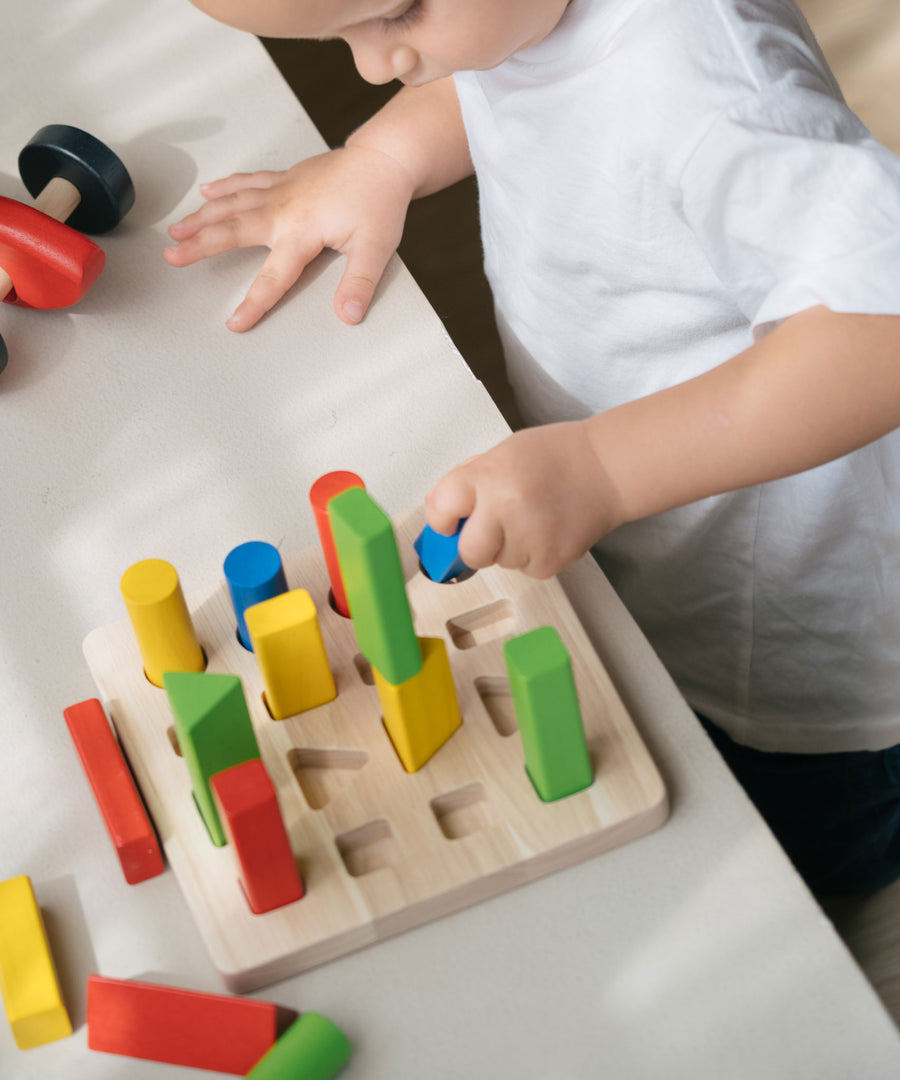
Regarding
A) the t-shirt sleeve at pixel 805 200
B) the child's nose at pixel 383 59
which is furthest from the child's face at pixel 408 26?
the t-shirt sleeve at pixel 805 200

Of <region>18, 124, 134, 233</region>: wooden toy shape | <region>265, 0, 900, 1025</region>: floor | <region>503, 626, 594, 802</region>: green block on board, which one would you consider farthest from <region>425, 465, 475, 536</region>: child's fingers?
<region>265, 0, 900, 1025</region>: floor

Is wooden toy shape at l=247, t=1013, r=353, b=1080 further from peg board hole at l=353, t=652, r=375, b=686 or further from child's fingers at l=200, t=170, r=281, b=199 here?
child's fingers at l=200, t=170, r=281, b=199

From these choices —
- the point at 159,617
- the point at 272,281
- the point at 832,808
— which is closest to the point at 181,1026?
the point at 159,617

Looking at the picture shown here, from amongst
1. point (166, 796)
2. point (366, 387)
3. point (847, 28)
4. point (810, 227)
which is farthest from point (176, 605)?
point (847, 28)

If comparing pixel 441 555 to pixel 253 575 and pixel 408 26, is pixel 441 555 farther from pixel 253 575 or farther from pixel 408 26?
pixel 408 26

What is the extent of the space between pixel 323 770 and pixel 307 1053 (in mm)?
119

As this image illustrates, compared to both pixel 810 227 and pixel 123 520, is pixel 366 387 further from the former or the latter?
pixel 810 227

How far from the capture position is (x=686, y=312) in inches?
28.0

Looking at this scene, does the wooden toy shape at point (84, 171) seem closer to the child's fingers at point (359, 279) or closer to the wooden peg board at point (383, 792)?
the child's fingers at point (359, 279)

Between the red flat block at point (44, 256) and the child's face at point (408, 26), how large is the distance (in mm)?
204

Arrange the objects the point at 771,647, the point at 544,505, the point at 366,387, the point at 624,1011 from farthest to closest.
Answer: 1. the point at 771,647
2. the point at 366,387
3. the point at 544,505
4. the point at 624,1011

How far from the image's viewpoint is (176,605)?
1.69 ft

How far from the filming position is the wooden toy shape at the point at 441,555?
562mm

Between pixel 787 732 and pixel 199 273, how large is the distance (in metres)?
0.53
